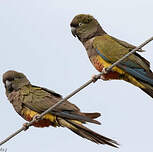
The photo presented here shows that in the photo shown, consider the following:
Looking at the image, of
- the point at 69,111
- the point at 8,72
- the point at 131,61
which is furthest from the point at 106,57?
the point at 8,72

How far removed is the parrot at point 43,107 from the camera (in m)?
7.01

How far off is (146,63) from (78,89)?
2.30 metres

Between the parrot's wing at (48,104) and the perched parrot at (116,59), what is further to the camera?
the perched parrot at (116,59)

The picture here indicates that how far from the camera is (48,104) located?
306 inches

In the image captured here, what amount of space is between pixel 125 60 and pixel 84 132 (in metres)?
1.32

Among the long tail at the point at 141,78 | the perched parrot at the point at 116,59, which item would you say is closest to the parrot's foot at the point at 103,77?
the perched parrot at the point at 116,59

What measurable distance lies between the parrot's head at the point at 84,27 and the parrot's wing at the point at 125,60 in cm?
50

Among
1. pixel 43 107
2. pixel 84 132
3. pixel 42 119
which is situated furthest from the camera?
pixel 43 107

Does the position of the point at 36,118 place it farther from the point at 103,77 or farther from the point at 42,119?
the point at 103,77

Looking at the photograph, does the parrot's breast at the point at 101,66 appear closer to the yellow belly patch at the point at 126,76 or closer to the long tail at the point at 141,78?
the yellow belly patch at the point at 126,76

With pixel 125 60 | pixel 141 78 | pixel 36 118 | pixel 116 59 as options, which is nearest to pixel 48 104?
pixel 36 118

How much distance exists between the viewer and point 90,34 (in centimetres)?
834

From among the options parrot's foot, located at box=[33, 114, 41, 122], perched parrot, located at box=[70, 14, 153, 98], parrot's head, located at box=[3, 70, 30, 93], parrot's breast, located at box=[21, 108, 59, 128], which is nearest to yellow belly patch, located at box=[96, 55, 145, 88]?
perched parrot, located at box=[70, 14, 153, 98]

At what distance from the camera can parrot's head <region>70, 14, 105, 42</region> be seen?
8375 millimetres
